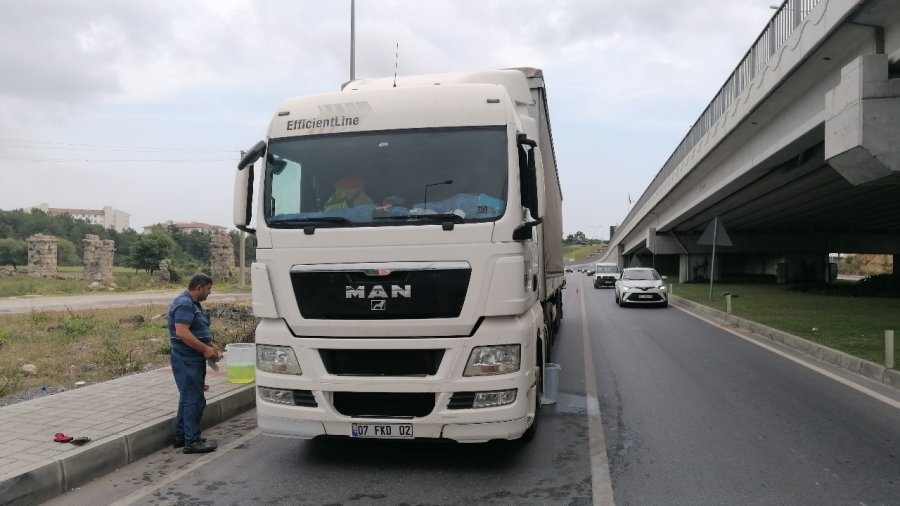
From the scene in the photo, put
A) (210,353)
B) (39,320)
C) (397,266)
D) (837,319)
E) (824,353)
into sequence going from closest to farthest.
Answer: (397,266) → (210,353) → (824,353) → (39,320) → (837,319)

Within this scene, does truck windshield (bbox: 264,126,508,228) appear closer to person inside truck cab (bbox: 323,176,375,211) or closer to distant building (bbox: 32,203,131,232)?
person inside truck cab (bbox: 323,176,375,211)

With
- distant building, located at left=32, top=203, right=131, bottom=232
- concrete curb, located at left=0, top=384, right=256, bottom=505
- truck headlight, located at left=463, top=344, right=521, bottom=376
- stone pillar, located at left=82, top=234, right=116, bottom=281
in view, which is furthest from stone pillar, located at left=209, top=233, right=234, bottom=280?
distant building, located at left=32, top=203, right=131, bottom=232

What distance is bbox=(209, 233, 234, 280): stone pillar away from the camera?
46250mm

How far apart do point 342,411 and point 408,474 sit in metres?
0.72

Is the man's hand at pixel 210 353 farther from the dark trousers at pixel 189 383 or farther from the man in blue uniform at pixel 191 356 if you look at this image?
the dark trousers at pixel 189 383

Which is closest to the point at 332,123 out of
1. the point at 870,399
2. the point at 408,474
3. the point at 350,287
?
the point at 350,287

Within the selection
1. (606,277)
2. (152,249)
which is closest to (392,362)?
(606,277)

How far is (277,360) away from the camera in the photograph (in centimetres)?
489

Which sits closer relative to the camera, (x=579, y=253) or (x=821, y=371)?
(x=821, y=371)

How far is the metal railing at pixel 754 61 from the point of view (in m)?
12.5

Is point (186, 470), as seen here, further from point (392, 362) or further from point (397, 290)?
point (397, 290)

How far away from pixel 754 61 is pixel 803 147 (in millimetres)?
2474

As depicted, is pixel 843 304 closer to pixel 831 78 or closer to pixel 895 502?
pixel 831 78

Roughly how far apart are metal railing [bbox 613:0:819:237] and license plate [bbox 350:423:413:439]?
10.7 m
